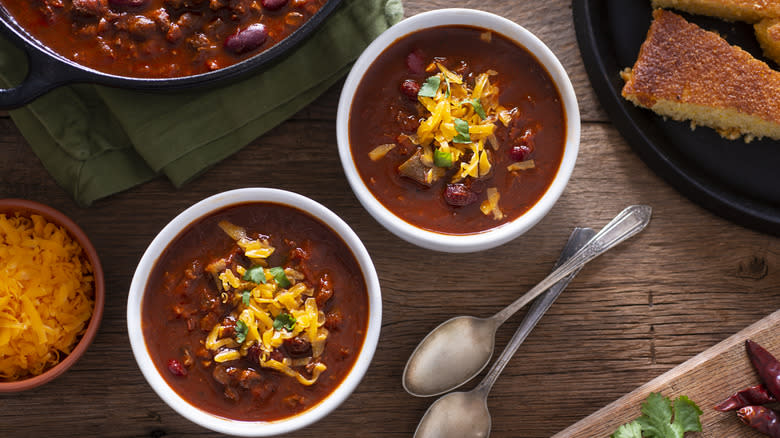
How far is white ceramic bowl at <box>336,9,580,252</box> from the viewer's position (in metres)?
2.73

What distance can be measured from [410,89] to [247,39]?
2.05 ft

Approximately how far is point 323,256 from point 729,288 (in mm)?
1811

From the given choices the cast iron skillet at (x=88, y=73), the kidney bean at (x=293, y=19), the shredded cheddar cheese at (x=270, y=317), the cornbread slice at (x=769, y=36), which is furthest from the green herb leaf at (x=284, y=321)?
the cornbread slice at (x=769, y=36)

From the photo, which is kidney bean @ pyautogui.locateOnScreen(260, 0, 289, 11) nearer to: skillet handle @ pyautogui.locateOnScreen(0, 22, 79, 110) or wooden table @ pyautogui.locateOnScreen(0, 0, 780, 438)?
wooden table @ pyautogui.locateOnScreen(0, 0, 780, 438)

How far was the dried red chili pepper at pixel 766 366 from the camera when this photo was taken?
2.99m

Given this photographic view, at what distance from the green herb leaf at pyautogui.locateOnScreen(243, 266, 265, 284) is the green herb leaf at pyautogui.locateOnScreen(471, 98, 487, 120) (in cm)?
98

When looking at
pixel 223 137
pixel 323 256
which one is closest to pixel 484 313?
pixel 323 256

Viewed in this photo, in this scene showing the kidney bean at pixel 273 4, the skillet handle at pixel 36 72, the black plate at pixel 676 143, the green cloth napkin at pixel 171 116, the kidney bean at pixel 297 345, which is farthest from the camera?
the black plate at pixel 676 143

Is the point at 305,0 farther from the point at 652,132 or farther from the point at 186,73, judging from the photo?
the point at 652,132

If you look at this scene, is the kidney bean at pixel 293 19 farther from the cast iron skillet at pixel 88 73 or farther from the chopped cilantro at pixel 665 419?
the chopped cilantro at pixel 665 419

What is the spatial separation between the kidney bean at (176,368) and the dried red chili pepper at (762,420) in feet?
7.38

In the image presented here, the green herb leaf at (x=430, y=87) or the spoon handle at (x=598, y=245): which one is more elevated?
the green herb leaf at (x=430, y=87)

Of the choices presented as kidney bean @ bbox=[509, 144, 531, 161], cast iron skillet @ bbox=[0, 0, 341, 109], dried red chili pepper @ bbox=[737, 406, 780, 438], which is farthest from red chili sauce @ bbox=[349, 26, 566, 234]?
dried red chili pepper @ bbox=[737, 406, 780, 438]

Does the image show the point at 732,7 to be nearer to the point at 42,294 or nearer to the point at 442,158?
the point at 442,158
